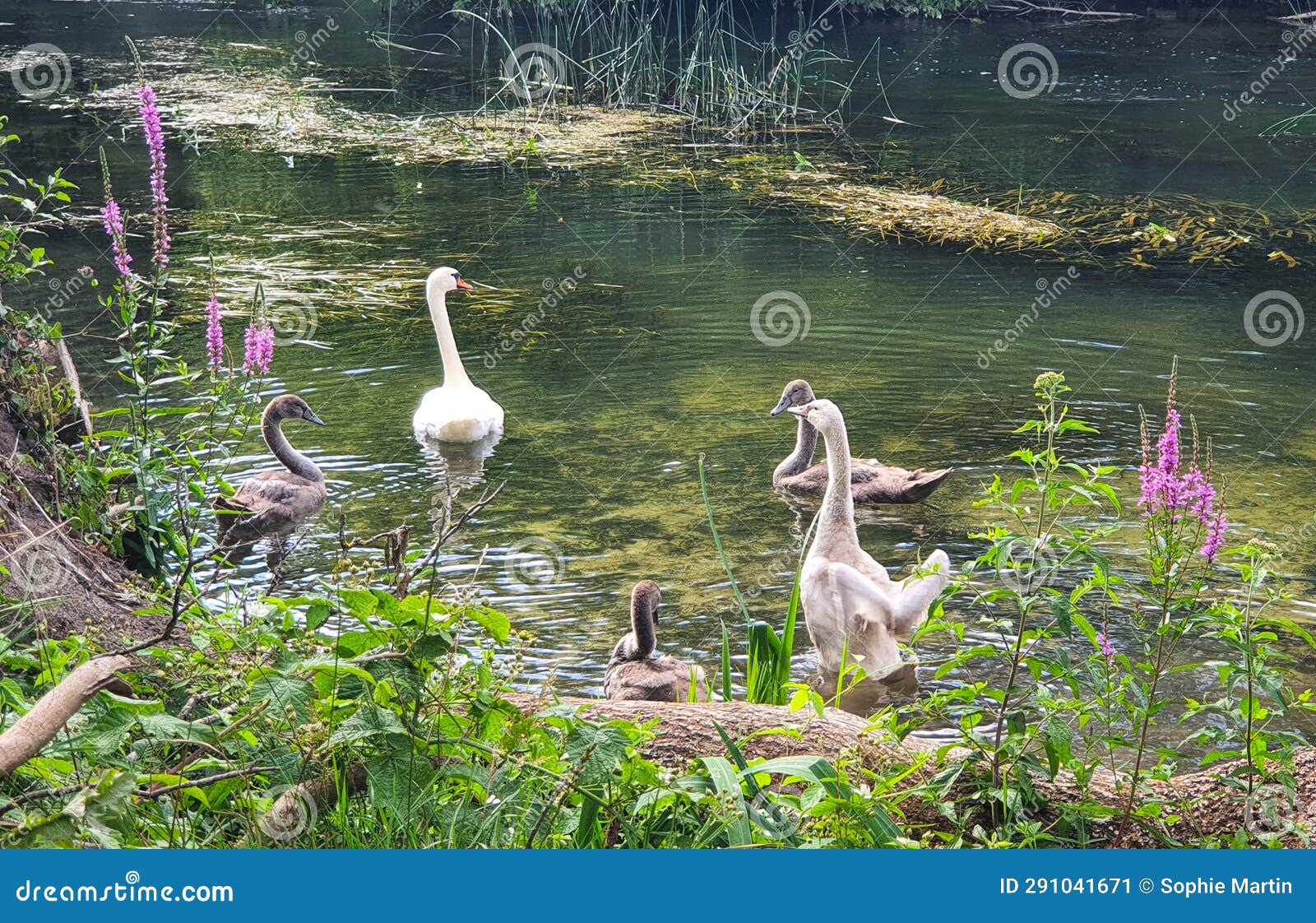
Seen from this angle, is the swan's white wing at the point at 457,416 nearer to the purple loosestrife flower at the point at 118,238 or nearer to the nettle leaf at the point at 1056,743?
the purple loosestrife flower at the point at 118,238

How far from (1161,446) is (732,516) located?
13.8ft

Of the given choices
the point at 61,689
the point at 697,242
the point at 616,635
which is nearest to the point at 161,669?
the point at 61,689

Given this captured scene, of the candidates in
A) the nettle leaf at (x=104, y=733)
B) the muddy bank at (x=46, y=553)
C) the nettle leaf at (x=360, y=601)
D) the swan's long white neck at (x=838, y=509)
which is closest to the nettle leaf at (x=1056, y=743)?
the nettle leaf at (x=360, y=601)

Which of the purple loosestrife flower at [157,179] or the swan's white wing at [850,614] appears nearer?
the purple loosestrife flower at [157,179]

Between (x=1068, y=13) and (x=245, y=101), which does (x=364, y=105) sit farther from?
(x=1068, y=13)

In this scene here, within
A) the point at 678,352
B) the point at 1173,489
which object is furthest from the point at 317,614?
the point at 678,352
